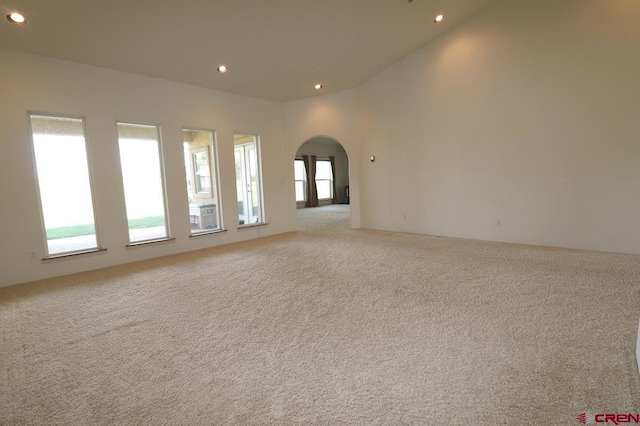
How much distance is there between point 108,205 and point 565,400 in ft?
17.3

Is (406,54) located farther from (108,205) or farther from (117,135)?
(108,205)

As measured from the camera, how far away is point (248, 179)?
6.65m

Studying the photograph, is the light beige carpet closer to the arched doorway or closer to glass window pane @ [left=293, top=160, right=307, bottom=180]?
the arched doorway

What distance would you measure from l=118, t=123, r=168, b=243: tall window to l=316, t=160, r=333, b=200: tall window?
8.86 metres

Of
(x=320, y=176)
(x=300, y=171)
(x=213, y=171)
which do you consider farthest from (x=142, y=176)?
(x=320, y=176)

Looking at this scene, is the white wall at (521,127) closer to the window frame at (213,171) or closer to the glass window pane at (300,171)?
the window frame at (213,171)

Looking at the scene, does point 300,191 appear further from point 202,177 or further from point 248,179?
point 202,177

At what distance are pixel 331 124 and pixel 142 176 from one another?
12.8 feet

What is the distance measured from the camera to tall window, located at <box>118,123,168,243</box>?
4609 millimetres

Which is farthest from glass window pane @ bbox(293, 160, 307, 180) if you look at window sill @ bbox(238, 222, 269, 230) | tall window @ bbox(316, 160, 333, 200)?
window sill @ bbox(238, 222, 269, 230)

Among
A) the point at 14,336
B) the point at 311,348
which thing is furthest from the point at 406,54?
the point at 14,336

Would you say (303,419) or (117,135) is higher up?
(117,135)

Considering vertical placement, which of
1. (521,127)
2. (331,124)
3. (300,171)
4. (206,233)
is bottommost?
(206,233)

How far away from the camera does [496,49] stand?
470 centimetres
